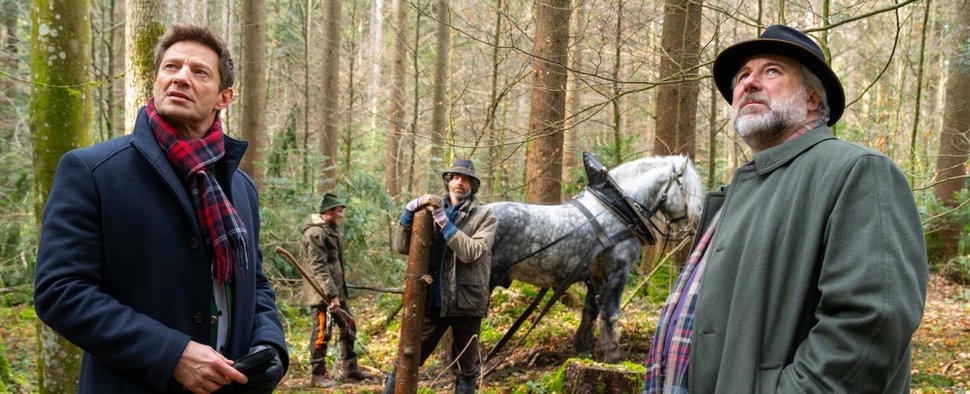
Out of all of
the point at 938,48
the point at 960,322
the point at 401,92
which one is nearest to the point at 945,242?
the point at 960,322

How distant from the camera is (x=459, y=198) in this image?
622 centimetres

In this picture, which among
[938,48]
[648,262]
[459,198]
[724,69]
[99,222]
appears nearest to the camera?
[99,222]

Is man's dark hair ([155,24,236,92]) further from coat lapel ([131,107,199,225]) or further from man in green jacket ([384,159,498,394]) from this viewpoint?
man in green jacket ([384,159,498,394])

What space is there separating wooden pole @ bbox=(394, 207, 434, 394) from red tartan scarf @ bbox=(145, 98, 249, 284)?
8.34 feet

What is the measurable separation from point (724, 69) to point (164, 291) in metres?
2.22

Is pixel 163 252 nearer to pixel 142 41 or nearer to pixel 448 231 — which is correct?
pixel 448 231

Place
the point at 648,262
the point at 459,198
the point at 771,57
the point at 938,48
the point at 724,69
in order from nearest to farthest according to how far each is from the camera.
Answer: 1. the point at 771,57
2. the point at 724,69
3. the point at 459,198
4. the point at 648,262
5. the point at 938,48

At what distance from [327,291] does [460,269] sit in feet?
7.22

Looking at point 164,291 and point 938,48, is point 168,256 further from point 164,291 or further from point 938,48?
point 938,48

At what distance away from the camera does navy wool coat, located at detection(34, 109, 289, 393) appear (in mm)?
2012

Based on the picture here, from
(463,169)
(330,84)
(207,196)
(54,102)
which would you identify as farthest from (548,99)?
(330,84)

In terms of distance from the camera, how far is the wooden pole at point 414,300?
4.88 meters

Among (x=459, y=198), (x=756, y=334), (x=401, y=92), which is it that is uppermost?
(x=401, y=92)

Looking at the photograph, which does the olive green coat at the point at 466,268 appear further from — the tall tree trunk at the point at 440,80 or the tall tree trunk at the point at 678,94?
the tall tree trunk at the point at 440,80
